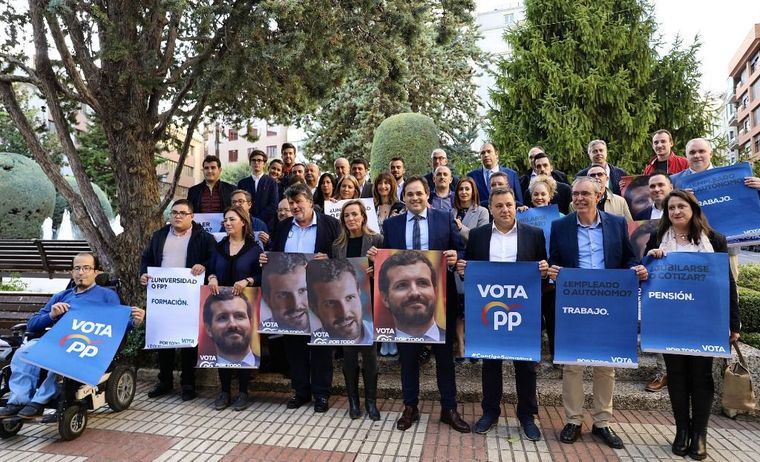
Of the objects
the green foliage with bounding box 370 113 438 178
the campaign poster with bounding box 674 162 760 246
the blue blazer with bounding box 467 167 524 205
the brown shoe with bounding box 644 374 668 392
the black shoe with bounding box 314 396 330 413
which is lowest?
the black shoe with bounding box 314 396 330 413

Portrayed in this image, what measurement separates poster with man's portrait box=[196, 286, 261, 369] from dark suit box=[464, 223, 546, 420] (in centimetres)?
236

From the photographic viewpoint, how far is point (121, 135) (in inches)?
272

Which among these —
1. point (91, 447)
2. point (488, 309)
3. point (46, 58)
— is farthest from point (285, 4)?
point (91, 447)

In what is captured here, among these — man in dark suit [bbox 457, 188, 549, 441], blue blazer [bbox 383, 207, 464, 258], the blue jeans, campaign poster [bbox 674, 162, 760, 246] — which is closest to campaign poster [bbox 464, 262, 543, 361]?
man in dark suit [bbox 457, 188, 549, 441]

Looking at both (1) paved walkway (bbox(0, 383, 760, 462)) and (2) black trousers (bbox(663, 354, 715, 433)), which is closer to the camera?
(2) black trousers (bbox(663, 354, 715, 433))

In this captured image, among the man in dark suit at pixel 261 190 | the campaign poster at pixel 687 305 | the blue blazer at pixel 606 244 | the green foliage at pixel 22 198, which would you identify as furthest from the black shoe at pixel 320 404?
the green foliage at pixel 22 198

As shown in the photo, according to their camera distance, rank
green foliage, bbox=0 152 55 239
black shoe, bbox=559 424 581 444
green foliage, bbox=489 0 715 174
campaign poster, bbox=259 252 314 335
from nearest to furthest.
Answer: black shoe, bbox=559 424 581 444 < campaign poster, bbox=259 252 314 335 < green foliage, bbox=489 0 715 174 < green foliage, bbox=0 152 55 239

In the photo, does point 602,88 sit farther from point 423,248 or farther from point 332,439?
point 332,439

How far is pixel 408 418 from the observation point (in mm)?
4648

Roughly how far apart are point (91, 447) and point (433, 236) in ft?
11.8

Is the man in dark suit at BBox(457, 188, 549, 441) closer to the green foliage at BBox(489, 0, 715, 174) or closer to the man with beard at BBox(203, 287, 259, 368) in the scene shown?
the man with beard at BBox(203, 287, 259, 368)

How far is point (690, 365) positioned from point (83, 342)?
17.5 feet

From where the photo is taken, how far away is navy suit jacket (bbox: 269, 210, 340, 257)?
17.6 feet

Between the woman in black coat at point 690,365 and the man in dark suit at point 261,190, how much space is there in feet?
16.0
